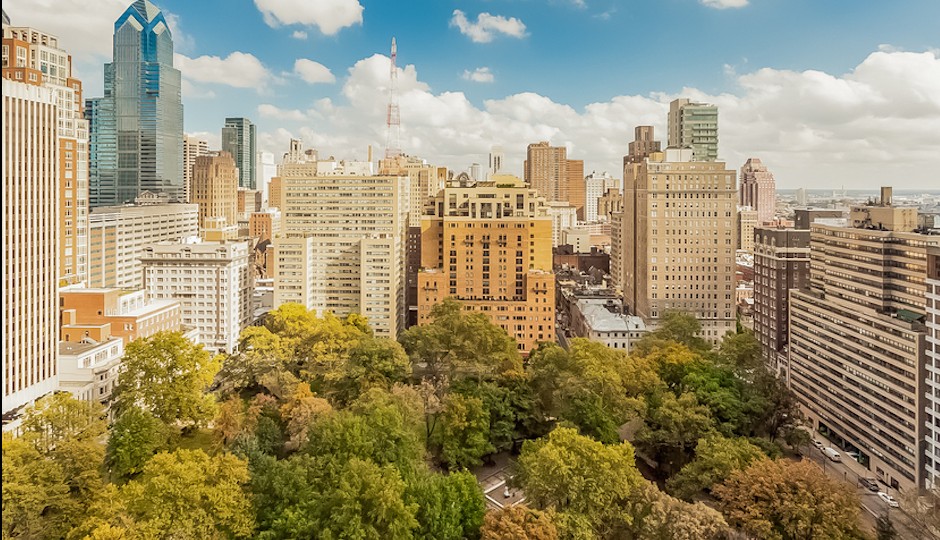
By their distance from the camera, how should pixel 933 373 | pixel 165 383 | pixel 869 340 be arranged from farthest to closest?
pixel 869 340, pixel 933 373, pixel 165 383

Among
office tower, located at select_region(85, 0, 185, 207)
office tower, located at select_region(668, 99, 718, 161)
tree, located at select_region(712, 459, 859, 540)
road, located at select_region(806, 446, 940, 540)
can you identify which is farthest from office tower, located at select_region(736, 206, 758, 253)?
office tower, located at select_region(85, 0, 185, 207)

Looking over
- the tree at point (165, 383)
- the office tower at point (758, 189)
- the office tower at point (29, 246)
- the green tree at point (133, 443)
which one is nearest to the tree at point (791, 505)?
the green tree at point (133, 443)

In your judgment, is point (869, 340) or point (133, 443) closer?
point (133, 443)

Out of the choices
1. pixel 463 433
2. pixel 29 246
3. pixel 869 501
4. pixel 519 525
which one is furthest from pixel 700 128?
pixel 29 246

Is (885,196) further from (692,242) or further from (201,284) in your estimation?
(201,284)

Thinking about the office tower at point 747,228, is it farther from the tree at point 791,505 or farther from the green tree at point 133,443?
the green tree at point 133,443
